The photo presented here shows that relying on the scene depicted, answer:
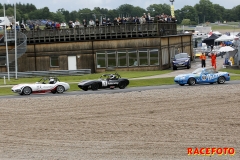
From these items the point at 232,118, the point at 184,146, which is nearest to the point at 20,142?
the point at 184,146

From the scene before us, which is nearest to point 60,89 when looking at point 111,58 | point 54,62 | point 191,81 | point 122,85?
point 122,85

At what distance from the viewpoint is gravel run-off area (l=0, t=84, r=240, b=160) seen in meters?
21.4

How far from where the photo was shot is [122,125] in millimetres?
26000

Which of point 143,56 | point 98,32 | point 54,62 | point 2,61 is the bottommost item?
point 54,62

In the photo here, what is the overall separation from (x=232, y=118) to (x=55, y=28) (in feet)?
103

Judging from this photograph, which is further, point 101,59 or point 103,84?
point 101,59

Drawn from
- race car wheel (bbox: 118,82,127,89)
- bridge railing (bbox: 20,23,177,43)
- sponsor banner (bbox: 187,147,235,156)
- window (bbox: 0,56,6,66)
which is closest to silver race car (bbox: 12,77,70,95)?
race car wheel (bbox: 118,82,127,89)

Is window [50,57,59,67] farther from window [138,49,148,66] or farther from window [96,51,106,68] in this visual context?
window [138,49,148,66]

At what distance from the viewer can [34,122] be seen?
1080 inches

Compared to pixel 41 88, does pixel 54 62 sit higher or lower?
higher

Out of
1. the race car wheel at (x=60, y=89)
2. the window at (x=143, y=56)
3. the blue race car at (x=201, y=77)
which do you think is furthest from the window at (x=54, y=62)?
the blue race car at (x=201, y=77)

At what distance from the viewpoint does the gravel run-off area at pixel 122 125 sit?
70.2ft

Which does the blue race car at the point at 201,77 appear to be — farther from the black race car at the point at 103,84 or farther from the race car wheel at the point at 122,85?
the black race car at the point at 103,84

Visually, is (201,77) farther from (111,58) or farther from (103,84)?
(111,58)
